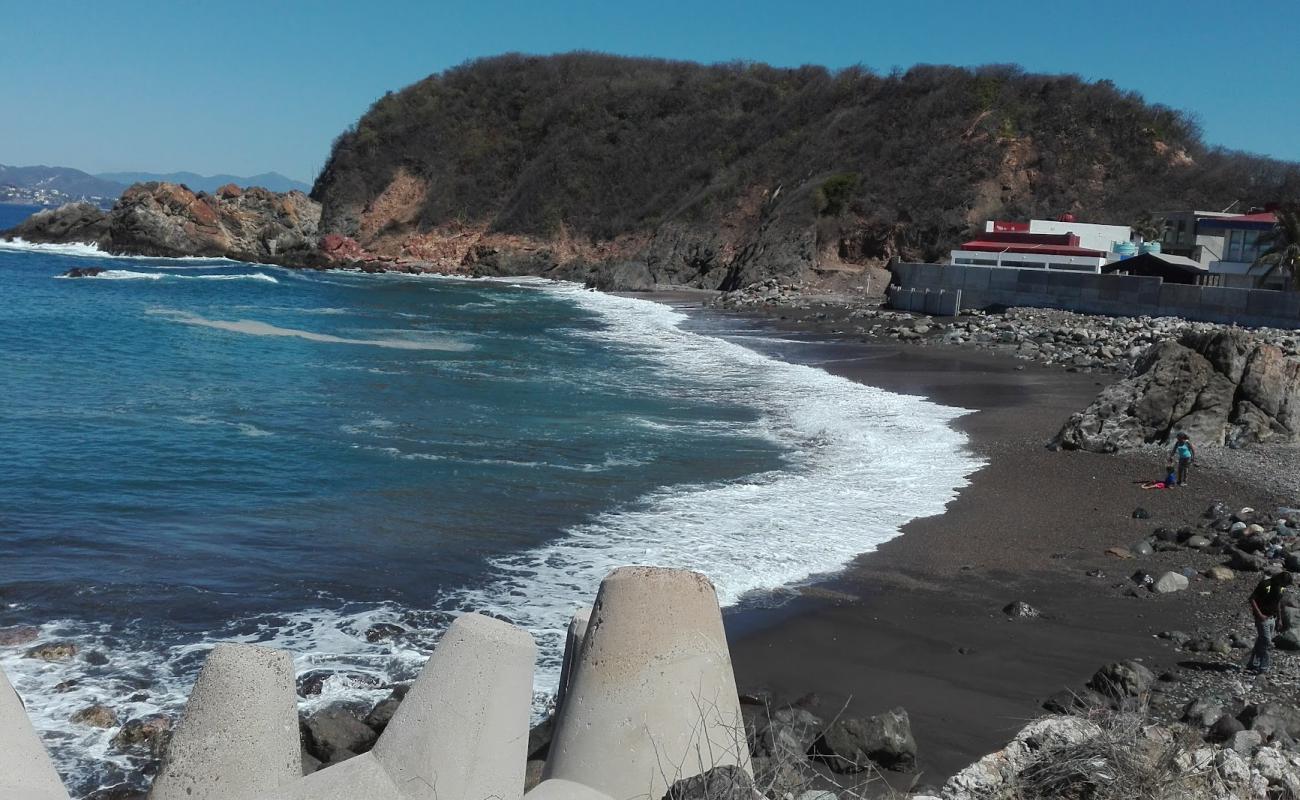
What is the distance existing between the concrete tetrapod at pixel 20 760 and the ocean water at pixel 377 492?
3.52 meters

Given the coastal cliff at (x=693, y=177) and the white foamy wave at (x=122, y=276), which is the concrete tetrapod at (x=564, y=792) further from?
the white foamy wave at (x=122, y=276)

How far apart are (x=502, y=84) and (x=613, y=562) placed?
99629 mm

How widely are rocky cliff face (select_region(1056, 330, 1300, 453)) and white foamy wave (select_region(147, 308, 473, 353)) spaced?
73.3 feet

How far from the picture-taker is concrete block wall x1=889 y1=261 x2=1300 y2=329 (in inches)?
1357

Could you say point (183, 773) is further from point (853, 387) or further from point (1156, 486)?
point (853, 387)

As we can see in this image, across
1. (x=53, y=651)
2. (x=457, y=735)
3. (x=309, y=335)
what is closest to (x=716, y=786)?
(x=457, y=735)

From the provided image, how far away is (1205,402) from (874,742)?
13.9 m

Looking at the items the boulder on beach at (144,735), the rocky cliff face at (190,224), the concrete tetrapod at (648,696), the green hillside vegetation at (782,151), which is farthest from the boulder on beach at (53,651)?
the rocky cliff face at (190,224)

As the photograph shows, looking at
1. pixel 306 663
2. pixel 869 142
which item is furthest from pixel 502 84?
pixel 306 663

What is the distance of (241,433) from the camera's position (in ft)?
66.0

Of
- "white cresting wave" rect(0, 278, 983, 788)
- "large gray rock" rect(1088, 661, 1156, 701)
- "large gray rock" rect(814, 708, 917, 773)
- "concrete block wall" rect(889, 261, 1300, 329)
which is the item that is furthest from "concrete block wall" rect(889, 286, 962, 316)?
"large gray rock" rect(814, 708, 917, 773)

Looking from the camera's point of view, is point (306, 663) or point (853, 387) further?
point (853, 387)

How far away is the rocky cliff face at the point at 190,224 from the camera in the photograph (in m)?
86.2

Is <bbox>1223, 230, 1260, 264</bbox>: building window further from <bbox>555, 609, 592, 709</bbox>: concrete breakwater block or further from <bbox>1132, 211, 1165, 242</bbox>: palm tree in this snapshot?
<bbox>555, 609, 592, 709</bbox>: concrete breakwater block
